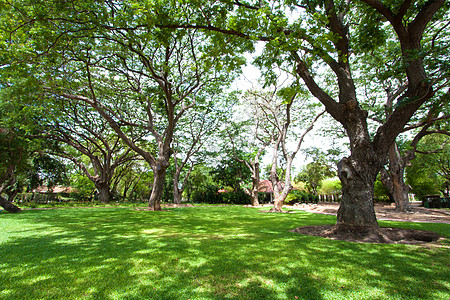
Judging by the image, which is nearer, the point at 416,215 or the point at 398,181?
the point at 416,215

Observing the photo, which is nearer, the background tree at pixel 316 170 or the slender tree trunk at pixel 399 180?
the slender tree trunk at pixel 399 180

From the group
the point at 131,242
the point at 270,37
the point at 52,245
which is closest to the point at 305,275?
the point at 131,242

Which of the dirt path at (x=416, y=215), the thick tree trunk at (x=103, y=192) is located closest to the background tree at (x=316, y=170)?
the dirt path at (x=416, y=215)

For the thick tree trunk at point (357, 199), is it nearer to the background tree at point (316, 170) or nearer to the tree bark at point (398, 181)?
the tree bark at point (398, 181)

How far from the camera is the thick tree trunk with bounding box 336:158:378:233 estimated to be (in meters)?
5.06

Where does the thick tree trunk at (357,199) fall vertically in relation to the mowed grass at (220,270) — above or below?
above

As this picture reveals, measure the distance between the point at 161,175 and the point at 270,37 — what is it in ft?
31.9

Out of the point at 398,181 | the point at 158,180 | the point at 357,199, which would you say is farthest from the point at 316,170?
the point at 357,199

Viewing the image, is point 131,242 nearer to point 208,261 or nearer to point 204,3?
point 208,261

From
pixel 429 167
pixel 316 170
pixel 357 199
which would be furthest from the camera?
pixel 316 170

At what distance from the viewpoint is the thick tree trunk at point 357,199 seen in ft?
16.6

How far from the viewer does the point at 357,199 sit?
518cm

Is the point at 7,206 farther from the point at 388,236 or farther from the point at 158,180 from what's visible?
the point at 388,236

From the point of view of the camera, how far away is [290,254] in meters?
3.52
